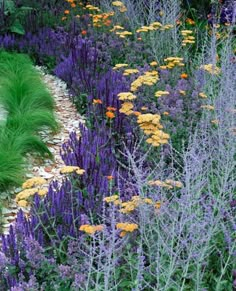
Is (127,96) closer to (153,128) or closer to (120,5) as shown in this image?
(153,128)

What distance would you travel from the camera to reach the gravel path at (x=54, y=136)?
4293mm

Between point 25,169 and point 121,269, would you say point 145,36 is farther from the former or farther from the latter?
point 121,269

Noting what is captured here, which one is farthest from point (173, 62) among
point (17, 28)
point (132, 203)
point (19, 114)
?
point (17, 28)

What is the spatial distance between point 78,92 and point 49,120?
27.1 inches

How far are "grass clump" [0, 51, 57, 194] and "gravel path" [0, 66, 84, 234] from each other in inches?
3.4

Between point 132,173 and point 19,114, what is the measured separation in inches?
56.2

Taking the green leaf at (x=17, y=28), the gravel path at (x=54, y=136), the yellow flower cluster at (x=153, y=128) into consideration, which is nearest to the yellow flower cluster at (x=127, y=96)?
the yellow flower cluster at (x=153, y=128)

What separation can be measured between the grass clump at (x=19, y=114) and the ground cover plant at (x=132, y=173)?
242mm

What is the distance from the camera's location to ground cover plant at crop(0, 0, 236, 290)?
9.21ft

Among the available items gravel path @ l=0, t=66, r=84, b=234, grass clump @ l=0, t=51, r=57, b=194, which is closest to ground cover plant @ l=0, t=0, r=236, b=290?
gravel path @ l=0, t=66, r=84, b=234

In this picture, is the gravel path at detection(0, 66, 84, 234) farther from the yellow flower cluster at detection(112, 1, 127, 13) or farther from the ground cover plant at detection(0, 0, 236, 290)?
the yellow flower cluster at detection(112, 1, 127, 13)

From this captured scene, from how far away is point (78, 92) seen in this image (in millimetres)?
5934

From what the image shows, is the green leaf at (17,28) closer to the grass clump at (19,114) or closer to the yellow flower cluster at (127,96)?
the grass clump at (19,114)

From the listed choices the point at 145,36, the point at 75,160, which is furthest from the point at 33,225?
the point at 145,36
